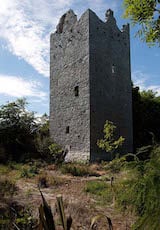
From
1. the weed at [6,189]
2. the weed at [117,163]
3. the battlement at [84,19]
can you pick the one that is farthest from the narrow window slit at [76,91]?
the weed at [6,189]

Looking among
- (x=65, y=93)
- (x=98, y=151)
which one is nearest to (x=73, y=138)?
(x=98, y=151)

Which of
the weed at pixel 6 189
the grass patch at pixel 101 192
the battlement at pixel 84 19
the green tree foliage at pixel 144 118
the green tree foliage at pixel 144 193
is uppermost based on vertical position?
the battlement at pixel 84 19

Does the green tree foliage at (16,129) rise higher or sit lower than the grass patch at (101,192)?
higher

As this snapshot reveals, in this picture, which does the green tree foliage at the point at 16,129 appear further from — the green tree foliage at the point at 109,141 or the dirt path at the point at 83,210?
the dirt path at the point at 83,210

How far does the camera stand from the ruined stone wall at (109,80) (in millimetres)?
15031

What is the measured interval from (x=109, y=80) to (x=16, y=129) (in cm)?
674

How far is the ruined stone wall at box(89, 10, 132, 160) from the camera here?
15031 millimetres

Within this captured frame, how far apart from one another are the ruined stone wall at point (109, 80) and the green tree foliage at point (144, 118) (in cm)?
164

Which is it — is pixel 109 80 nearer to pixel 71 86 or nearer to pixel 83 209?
pixel 71 86

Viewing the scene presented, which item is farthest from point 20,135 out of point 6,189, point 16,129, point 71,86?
point 6,189

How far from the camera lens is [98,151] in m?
14.6

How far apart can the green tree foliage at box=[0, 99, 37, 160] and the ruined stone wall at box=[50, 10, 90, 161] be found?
1804mm

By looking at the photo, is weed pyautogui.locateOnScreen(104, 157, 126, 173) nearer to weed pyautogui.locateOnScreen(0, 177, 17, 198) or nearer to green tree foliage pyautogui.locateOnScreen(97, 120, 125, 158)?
green tree foliage pyautogui.locateOnScreen(97, 120, 125, 158)

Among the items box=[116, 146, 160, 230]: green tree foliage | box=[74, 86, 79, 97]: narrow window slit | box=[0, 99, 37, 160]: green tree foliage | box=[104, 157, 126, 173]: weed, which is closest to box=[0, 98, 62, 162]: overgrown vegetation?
box=[0, 99, 37, 160]: green tree foliage
